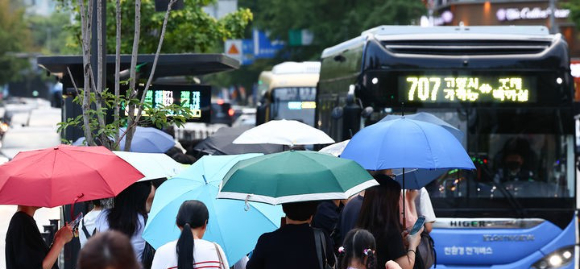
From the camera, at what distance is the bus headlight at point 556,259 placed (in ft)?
41.4

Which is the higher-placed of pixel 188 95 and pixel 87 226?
pixel 188 95

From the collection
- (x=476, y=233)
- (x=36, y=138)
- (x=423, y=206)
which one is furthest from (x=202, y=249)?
(x=36, y=138)

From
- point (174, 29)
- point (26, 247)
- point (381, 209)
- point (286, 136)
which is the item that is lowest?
point (26, 247)

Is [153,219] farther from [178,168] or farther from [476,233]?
[476,233]

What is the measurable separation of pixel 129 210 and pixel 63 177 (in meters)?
0.65

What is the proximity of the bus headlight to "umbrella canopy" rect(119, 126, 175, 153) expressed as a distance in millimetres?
4324

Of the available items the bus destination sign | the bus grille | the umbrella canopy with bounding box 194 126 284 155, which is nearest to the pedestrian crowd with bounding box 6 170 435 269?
the bus destination sign

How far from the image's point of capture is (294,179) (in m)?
6.80

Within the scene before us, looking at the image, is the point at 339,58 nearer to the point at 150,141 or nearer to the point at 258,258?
the point at 150,141

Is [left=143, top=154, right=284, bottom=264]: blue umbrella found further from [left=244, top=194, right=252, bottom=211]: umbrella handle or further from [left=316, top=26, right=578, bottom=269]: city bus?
[left=316, top=26, right=578, bottom=269]: city bus

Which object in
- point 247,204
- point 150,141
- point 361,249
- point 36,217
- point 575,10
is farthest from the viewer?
point 575,10

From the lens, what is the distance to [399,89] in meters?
12.9

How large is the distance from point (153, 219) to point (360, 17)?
43.7 meters

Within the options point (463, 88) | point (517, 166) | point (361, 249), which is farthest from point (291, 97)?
point (361, 249)
